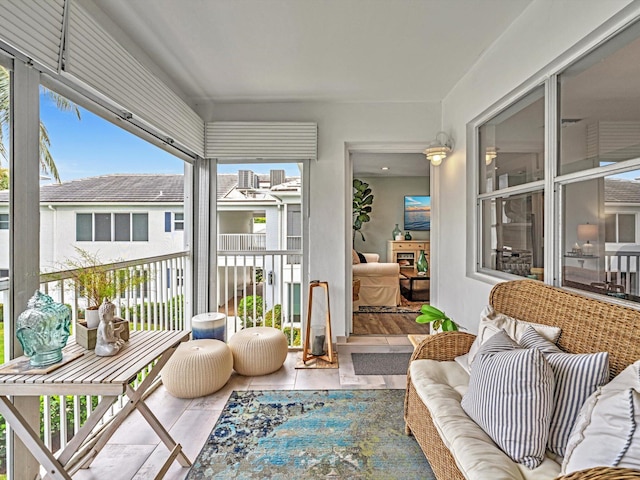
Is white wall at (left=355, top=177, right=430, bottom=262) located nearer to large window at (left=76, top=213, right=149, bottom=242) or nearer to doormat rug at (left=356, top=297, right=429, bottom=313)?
doormat rug at (left=356, top=297, right=429, bottom=313)

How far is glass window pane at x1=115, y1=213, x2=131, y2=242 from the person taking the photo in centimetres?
260

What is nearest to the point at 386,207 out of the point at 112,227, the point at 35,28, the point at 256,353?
the point at 256,353

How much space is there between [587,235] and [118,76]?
2.73m

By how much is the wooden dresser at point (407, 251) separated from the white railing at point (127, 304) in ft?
15.1

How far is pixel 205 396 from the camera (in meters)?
2.67

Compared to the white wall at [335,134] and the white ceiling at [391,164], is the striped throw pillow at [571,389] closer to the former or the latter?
the white wall at [335,134]

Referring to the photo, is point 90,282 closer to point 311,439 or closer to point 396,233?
point 311,439

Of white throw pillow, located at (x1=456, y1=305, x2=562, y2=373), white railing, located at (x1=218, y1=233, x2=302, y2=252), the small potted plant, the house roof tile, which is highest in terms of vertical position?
the house roof tile

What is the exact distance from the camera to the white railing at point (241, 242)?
149 inches

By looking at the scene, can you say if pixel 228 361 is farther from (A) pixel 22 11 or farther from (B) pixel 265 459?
(A) pixel 22 11

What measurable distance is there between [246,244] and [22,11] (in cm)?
258

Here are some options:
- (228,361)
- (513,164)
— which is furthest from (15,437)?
(513,164)

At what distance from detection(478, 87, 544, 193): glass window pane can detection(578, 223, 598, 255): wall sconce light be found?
0.46m

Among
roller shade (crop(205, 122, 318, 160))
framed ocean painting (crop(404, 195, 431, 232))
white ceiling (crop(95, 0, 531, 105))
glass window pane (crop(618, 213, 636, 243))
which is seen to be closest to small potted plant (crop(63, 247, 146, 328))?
white ceiling (crop(95, 0, 531, 105))
